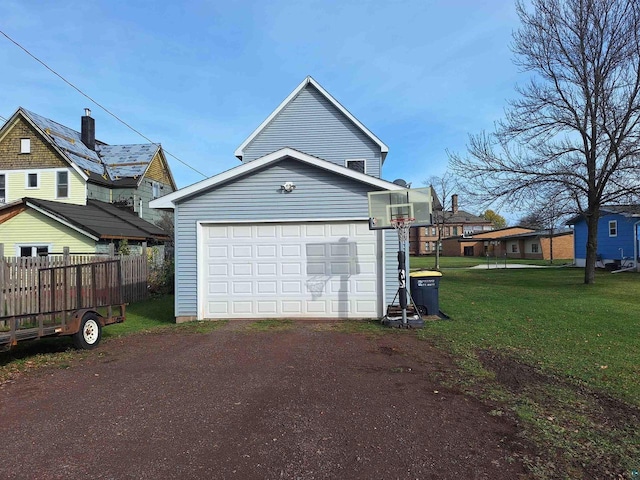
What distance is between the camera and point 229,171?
998cm

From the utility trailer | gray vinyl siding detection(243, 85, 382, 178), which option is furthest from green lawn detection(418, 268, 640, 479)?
gray vinyl siding detection(243, 85, 382, 178)

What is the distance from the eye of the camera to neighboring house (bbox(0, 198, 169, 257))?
17453 millimetres

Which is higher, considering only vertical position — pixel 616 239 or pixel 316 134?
pixel 316 134

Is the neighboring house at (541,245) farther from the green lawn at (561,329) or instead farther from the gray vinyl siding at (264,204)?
the gray vinyl siding at (264,204)

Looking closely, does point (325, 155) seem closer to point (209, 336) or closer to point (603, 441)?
point (209, 336)

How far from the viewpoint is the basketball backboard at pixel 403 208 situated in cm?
930

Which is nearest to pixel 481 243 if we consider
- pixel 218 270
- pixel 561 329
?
pixel 561 329

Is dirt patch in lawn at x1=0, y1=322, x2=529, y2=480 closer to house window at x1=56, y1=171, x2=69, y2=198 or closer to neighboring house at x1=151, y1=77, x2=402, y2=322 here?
neighboring house at x1=151, y1=77, x2=402, y2=322

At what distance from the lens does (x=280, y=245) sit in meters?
10.2

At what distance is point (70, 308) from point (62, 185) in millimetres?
16712

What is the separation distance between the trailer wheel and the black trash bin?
6961 mm

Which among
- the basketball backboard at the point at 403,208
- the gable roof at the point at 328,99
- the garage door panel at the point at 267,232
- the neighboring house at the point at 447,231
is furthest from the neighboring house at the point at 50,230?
the neighboring house at the point at 447,231

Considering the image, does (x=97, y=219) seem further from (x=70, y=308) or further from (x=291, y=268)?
(x=291, y=268)

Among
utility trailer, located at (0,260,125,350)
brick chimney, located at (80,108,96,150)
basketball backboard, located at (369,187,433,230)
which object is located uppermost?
brick chimney, located at (80,108,96,150)
